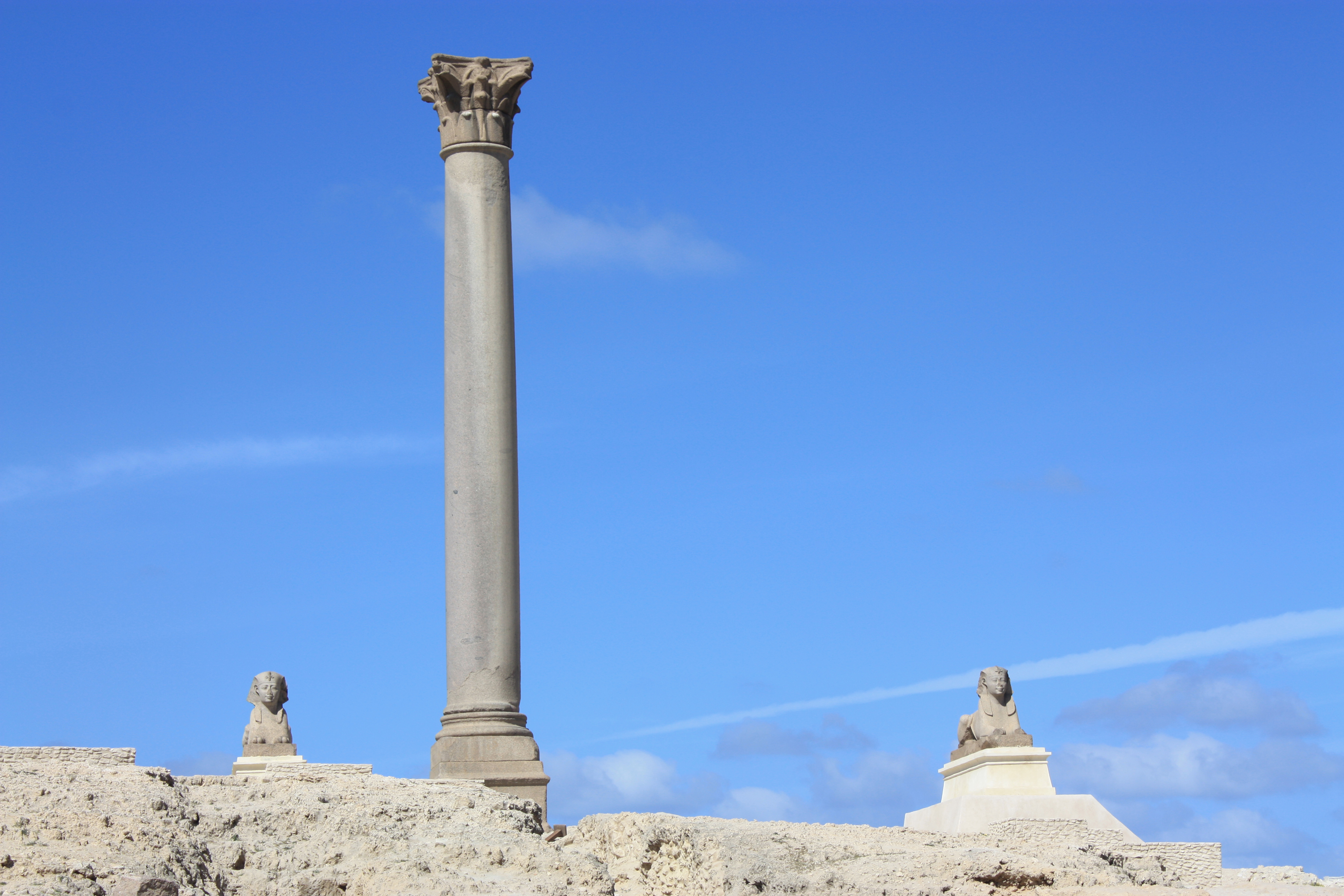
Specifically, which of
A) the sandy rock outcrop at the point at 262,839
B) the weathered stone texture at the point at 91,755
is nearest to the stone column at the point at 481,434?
the weathered stone texture at the point at 91,755

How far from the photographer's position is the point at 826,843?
1167cm

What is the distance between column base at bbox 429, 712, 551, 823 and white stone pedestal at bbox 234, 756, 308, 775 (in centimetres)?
428

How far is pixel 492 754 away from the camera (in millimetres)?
17109

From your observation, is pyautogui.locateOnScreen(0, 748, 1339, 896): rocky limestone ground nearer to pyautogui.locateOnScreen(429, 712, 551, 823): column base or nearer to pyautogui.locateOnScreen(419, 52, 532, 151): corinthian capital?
pyautogui.locateOnScreen(429, 712, 551, 823): column base

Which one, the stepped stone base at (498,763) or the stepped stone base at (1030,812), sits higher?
the stepped stone base at (498,763)

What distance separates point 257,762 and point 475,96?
29.9ft

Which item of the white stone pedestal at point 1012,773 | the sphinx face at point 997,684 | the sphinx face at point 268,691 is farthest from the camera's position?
the sphinx face at point 268,691

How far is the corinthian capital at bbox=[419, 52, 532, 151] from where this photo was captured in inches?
754

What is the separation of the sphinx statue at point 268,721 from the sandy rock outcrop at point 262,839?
11350 mm

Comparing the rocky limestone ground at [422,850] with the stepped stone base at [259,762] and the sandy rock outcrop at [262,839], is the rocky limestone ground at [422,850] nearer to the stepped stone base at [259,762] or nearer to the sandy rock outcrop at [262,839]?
the sandy rock outcrop at [262,839]

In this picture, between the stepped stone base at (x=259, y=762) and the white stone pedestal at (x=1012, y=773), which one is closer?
the white stone pedestal at (x=1012, y=773)

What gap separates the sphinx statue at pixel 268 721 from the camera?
21.6 m

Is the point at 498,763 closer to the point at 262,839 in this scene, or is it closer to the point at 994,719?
the point at 994,719

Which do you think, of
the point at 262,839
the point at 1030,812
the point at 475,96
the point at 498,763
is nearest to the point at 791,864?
the point at 262,839
